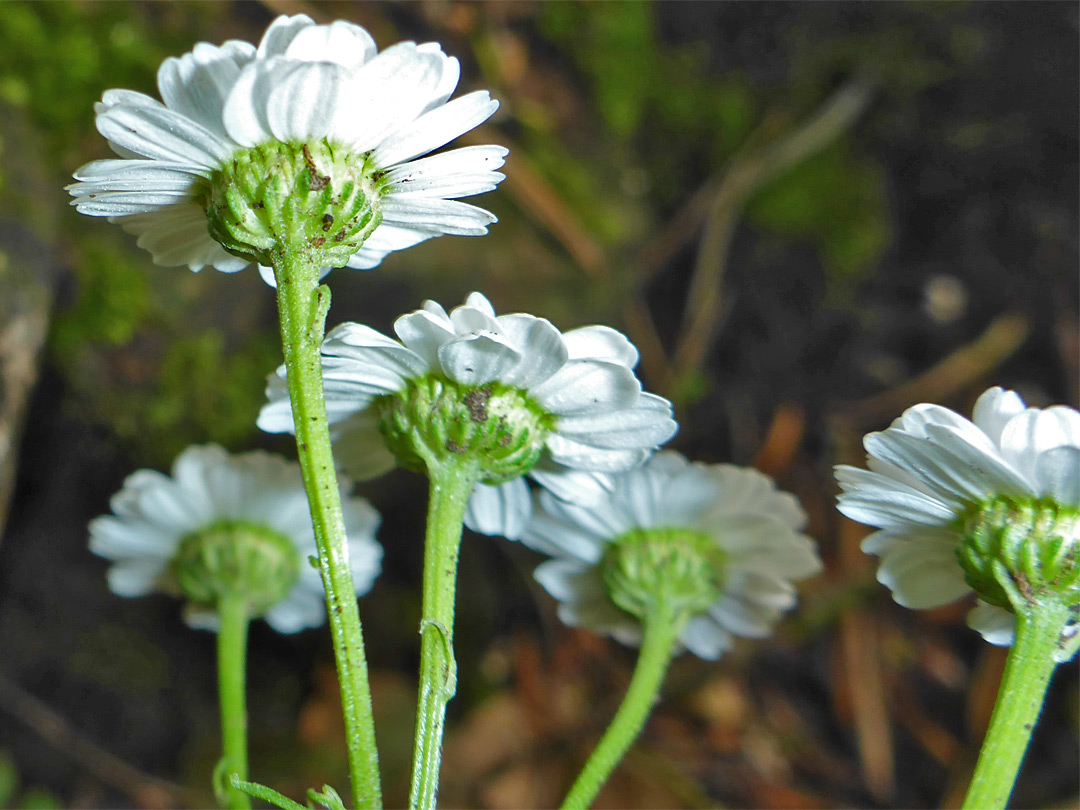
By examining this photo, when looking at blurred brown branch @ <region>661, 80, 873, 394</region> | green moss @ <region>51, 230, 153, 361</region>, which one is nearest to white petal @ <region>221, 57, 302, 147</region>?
green moss @ <region>51, 230, 153, 361</region>

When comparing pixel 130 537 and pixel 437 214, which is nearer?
pixel 437 214

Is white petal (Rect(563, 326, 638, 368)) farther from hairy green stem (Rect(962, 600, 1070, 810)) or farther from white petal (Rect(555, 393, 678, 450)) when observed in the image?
hairy green stem (Rect(962, 600, 1070, 810))

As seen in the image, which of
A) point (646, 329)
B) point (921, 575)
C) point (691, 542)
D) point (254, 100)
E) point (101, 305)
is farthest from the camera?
point (646, 329)

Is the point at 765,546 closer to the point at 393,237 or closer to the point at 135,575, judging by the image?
the point at 393,237

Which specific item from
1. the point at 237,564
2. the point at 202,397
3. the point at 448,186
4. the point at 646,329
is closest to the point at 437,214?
the point at 448,186

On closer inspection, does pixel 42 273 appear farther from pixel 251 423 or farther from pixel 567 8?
pixel 567 8

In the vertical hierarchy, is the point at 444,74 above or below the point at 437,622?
above
